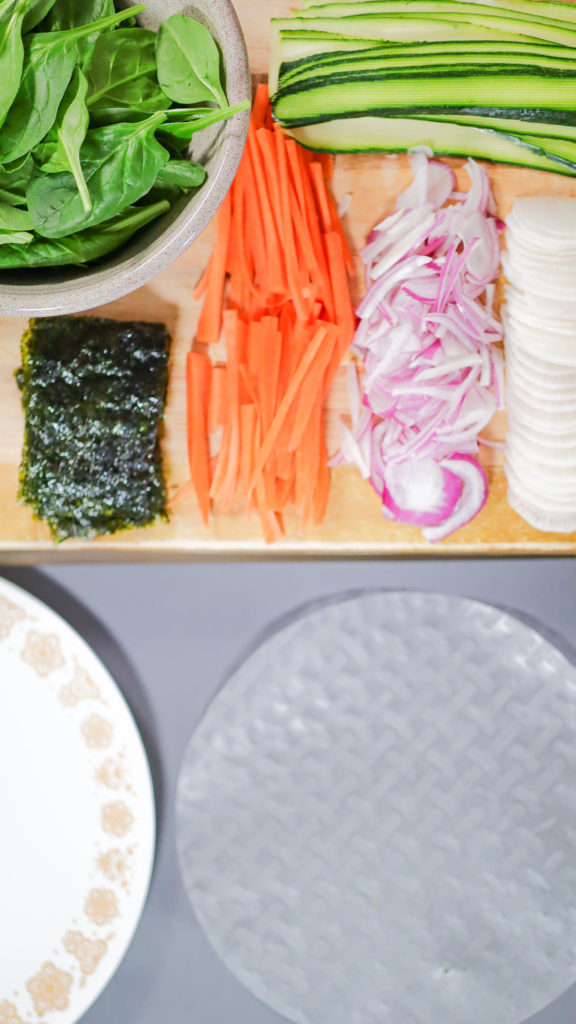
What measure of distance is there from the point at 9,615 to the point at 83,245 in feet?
1.97

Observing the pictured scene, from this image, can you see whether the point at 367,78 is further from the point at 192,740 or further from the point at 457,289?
the point at 192,740

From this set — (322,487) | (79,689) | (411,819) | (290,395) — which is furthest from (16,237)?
(411,819)

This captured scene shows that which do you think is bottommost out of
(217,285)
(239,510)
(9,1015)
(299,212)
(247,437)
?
(9,1015)

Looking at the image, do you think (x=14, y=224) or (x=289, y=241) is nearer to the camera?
(x=14, y=224)

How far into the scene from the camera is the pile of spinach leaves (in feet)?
2.67

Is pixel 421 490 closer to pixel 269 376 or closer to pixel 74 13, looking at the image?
pixel 269 376

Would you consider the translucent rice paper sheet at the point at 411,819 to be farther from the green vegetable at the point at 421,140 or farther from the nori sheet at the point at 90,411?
the green vegetable at the point at 421,140

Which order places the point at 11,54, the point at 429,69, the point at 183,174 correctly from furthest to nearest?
the point at 429,69 < the point at 183,174 < the point at 11,54

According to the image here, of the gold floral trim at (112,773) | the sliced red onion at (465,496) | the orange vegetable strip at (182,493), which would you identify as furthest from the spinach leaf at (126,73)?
the gold floral trim at (112,773)

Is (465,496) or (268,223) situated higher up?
(268,223)

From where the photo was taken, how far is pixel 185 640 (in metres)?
1.38

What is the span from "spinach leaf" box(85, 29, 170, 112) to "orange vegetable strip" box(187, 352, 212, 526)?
40 cm

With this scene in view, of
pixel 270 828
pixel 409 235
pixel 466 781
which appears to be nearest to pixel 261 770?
pixel 270 828

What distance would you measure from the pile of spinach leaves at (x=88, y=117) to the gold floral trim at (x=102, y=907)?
0.98 meters
